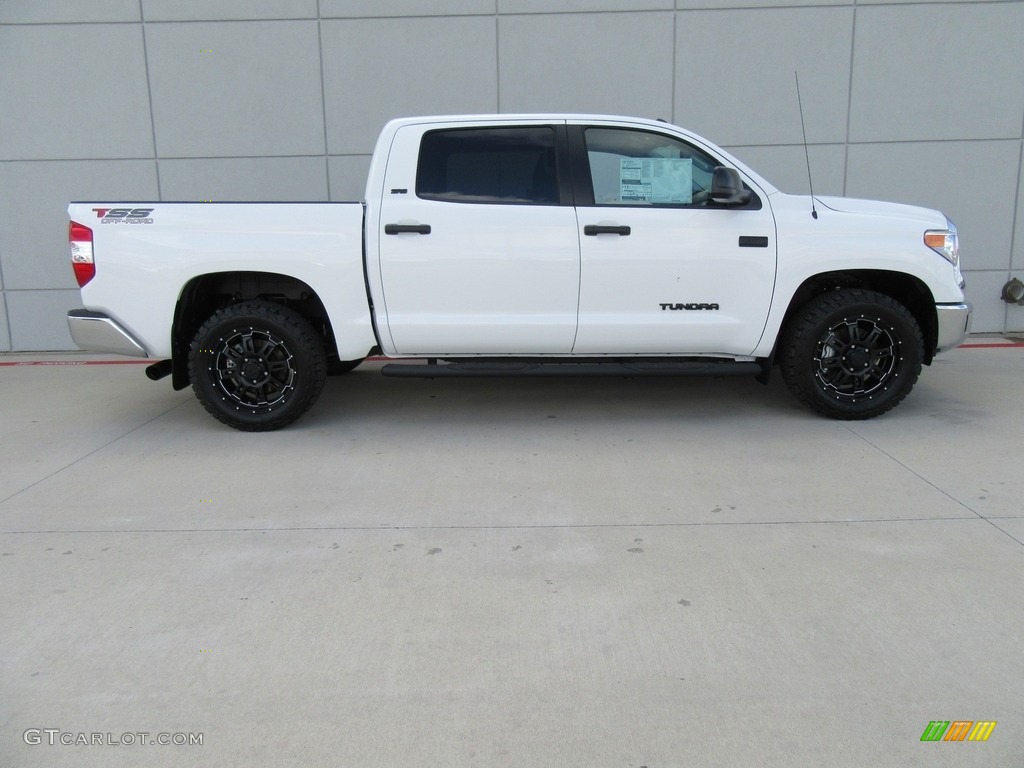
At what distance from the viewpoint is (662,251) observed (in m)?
5.28

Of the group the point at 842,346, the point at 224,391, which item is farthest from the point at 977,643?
the point at 224,391

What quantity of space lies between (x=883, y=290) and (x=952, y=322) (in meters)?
0.53

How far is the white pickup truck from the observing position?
5.25m

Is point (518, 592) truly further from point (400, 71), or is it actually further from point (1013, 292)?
point (1013, 292)

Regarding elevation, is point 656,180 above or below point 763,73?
below

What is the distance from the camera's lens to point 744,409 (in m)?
6.06

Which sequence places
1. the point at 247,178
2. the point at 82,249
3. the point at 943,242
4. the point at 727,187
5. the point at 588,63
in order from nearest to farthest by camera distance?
the point at 727,187 < the point at 82,249 < the point at 943,242 < the point at 588,63 < the point at 247,178

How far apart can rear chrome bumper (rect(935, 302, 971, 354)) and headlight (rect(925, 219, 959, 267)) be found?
0.31 m

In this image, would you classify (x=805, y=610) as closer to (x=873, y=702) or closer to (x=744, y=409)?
(x=873, y=702)

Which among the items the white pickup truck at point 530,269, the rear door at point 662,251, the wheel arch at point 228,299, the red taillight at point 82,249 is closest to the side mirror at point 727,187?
the white pickup truck at point 530,269

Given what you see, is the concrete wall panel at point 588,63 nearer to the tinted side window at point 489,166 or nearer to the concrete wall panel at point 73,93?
the tinted side window at point 489,166

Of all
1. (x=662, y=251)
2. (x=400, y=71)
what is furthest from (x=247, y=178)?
(x=662, y=251)

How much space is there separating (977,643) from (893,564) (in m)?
0.62

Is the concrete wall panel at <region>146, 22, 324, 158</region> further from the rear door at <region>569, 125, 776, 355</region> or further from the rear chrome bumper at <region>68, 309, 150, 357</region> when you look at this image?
the rear door at <region>569, 125, 776, 355</region>
